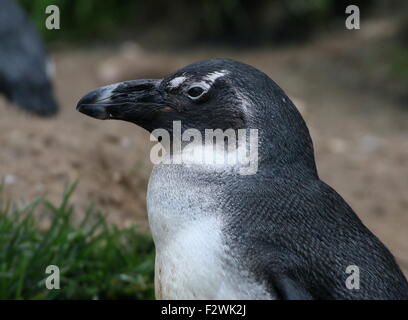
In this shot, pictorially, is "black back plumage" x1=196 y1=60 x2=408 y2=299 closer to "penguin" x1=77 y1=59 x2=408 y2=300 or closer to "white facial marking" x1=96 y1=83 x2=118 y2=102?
"penguin" x1=77 y1=59 x2=408 y2=300

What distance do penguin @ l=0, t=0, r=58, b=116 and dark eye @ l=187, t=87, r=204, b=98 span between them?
3.65 meters

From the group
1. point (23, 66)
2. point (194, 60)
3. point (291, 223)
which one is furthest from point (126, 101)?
point (194, 60)

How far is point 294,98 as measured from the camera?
680 cm

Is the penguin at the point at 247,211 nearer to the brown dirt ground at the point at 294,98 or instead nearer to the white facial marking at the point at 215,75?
the white facial marking at the point at 215,75

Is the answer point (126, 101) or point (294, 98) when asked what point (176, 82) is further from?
point (294, 98)

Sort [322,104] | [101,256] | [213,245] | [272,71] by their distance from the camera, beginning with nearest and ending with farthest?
[213,245] < [101,256] < [322,104] < [272,71]

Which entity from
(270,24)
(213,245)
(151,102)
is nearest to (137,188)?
(151,102)

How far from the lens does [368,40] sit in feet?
27.1

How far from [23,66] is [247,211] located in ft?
14.2

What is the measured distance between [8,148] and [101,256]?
49.5 inches

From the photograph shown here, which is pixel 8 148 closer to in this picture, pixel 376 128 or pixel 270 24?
pixel 376 128

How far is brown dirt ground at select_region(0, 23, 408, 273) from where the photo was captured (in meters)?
3.93

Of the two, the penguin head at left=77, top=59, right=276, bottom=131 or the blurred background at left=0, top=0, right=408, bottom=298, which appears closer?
the penguin head at left=77, top=59, right=276, bottom=131

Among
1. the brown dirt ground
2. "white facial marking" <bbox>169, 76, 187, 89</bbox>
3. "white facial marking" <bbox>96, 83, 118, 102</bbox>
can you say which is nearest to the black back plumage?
"white facial marking" <bbox>169, 76, 187, 89</bbox>
